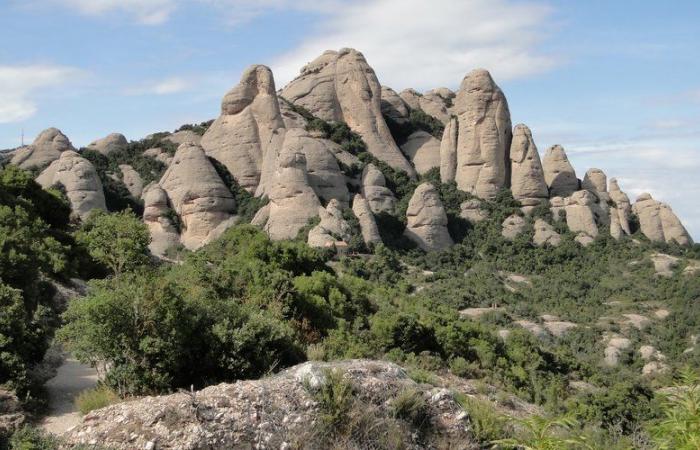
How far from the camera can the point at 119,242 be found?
1859 cm

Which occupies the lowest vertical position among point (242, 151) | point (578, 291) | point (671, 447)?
point (578, 291)

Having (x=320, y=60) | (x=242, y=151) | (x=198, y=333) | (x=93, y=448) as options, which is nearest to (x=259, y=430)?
(x=93, y=448)

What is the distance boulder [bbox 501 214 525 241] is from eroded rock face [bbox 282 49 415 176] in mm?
8061

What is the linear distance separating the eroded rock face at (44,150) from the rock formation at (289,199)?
1456 cm

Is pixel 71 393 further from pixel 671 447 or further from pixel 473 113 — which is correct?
pixel 473 113

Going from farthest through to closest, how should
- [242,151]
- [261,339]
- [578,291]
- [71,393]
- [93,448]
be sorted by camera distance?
[242,151], [578,291], [261,339], [71,393], [93,448]

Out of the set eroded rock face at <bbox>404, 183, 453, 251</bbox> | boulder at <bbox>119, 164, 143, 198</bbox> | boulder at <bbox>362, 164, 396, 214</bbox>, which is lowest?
eroded rock face at <bbox>404, 183, 453, 251</bbox>

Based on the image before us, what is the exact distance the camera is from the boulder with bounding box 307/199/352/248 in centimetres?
3647

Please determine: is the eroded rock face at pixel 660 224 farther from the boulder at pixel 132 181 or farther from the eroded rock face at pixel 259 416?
the eroded rock face at pixel 259 416

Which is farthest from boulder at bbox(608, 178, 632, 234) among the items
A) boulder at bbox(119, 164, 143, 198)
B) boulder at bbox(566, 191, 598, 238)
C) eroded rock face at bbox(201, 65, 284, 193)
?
boulder at bbox(119, 164, 143, 198)

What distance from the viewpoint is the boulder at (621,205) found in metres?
43.7

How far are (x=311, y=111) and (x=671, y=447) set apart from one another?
47.5m

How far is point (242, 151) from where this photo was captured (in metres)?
46.7

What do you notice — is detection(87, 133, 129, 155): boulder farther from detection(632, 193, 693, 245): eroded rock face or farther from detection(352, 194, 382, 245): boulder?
detection(632, 193, 693, 245): eroded rock face
